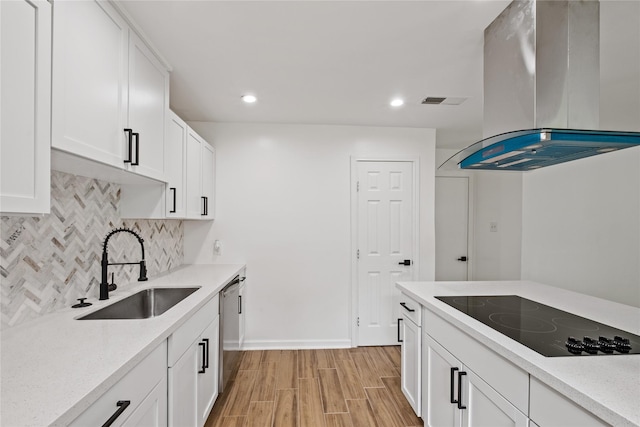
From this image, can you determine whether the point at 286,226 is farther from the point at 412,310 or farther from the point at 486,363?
the point at 486,363

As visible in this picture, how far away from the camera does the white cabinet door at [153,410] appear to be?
116cm

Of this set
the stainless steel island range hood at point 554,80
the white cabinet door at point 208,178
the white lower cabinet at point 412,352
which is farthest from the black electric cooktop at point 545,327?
the white cabinet door at point 208,178

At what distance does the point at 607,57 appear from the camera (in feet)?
6.74

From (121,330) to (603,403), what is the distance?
5.41ft

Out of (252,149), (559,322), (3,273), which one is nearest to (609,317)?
(559,322)

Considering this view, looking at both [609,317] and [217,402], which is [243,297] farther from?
[609,317]

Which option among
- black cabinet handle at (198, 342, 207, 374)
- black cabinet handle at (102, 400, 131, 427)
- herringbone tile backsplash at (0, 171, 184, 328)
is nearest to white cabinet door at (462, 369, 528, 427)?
black cabinet handle at (102, 400, 131, 427)

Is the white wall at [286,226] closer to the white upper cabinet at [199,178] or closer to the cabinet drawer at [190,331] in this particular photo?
the white upper cabinet at [199,178]

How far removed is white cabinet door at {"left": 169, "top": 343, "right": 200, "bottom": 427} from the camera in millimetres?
1494

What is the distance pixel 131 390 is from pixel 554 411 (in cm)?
140

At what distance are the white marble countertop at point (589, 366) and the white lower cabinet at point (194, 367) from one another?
4.47 feet

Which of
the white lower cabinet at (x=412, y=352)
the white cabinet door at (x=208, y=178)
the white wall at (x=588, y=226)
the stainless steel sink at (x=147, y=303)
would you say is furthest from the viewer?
the white cabinet door at (x=208, y=178)

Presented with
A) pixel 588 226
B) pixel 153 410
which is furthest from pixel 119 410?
pixel 588 226

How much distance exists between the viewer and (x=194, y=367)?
180 cm
